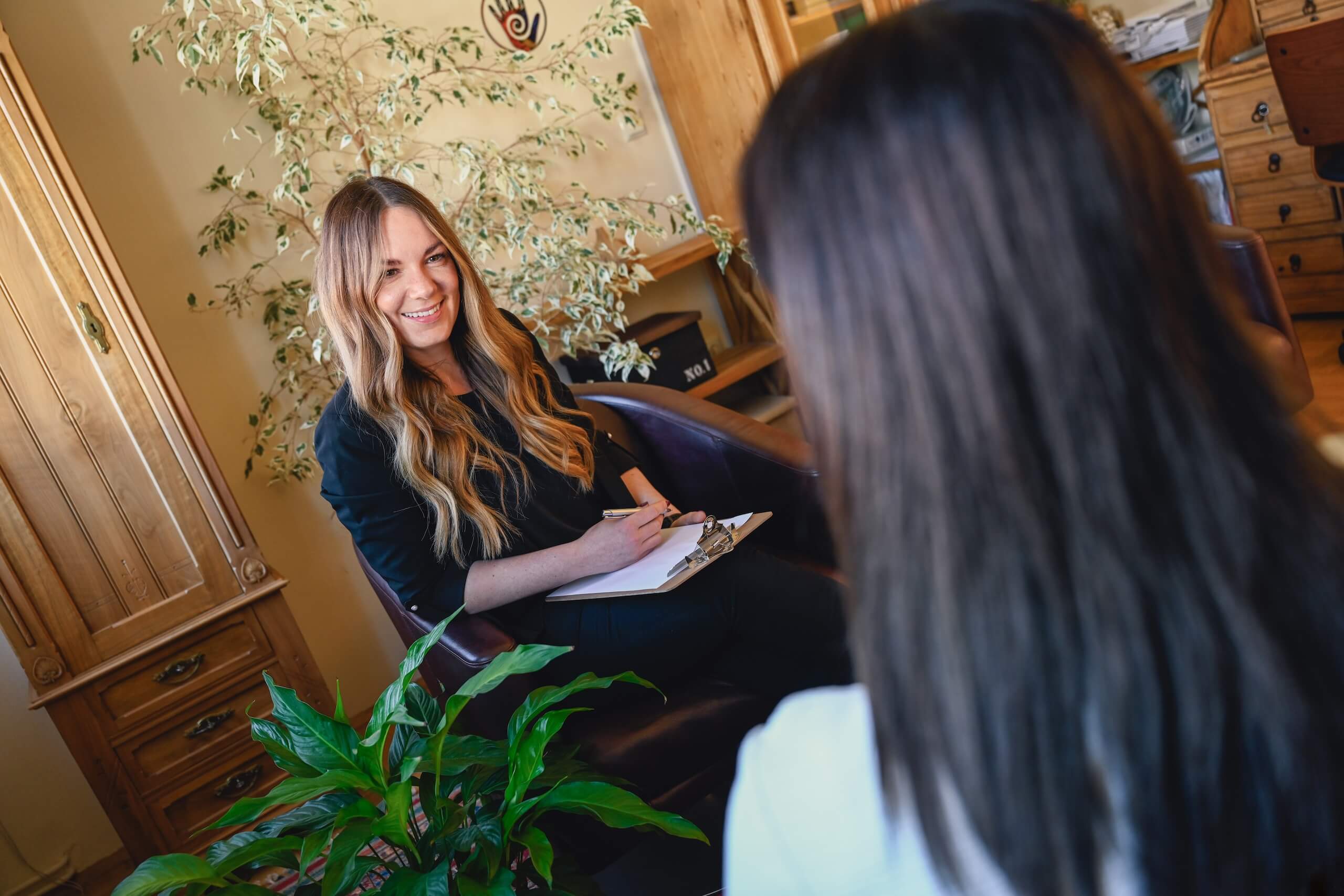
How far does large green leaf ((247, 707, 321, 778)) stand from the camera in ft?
4.08

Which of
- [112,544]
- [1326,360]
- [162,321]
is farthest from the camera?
[1326,360]

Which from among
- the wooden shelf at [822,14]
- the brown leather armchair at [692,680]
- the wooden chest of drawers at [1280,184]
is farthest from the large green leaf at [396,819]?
the wooden chest of drawers at [1280,184]

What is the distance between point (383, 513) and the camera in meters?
1.76

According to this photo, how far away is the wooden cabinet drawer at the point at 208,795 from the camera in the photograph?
2.34 metres

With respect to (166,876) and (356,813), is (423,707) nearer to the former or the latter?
(356,813)

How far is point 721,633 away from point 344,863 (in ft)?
2.66

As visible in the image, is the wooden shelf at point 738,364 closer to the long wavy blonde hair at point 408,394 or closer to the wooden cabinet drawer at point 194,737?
the long wavy blonde hair at point 408,394

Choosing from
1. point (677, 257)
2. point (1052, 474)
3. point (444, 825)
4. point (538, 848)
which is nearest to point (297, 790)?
point (444, 825)

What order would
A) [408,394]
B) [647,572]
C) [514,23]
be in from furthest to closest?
[514,23] < [408,394] < [647,572]

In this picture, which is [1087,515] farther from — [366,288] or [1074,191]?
[366,288]

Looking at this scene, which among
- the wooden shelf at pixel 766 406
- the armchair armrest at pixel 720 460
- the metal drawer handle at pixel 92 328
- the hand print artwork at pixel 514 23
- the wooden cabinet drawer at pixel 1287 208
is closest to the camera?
the armchair armrest at pixel 720 460

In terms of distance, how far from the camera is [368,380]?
1.82 m

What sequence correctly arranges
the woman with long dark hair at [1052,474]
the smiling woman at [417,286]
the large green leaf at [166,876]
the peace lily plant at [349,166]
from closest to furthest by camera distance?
the woman with long dark hair at [1052,474] < the large green leaf at [166,876] < the smiling woman at [417,286] < the peace lily plant at [349,166]

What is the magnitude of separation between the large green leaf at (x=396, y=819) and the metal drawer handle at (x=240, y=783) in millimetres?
1501
